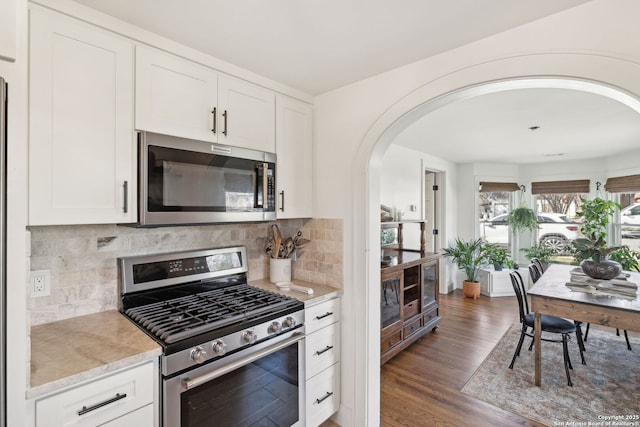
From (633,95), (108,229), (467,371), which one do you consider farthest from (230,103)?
(467,371)

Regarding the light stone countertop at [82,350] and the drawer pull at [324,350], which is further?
the drawer pull at [324,350]

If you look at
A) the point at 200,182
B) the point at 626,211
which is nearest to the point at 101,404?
the point at 200,182

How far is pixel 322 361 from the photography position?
2012mm

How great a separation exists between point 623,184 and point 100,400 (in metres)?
6.60

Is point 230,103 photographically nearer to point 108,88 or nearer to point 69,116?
point 108,88

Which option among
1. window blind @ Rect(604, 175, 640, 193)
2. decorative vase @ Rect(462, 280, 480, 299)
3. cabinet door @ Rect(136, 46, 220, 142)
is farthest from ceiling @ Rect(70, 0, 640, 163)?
decorative vase @ Rect(462, 280, 480, 299)

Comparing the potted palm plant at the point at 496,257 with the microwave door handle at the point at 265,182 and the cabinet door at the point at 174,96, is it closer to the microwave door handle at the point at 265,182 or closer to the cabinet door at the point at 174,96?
the microwave door handle at the point at 265,182

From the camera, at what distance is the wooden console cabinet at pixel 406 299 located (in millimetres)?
2910

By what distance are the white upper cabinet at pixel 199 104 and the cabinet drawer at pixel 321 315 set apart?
1092 millimetres

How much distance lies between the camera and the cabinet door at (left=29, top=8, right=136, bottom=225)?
124 centimetres

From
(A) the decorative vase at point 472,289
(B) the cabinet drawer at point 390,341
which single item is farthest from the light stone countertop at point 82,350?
(A) the decorative vase at point 472,289

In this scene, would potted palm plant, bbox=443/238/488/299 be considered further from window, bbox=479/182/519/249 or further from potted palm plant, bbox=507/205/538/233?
potted palm plant, bbox=507/205/538/233

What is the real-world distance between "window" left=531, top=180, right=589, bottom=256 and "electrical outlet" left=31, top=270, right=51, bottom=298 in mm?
6879

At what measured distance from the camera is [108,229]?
170 cm
